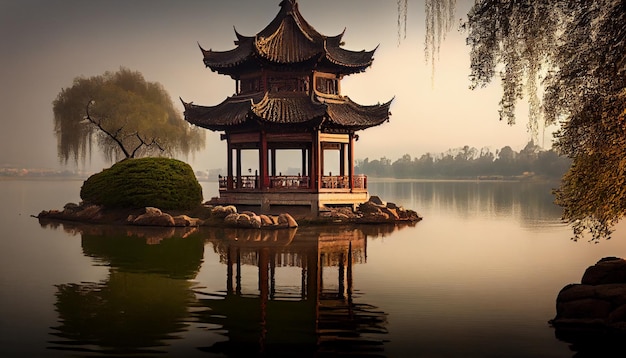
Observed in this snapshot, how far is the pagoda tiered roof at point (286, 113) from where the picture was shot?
30484 mm

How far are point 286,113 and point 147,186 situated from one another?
7751mm

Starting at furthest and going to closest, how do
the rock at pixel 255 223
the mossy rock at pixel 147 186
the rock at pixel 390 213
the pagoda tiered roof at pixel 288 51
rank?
the pagoda tiered roof at pixel 288 51 → the rock at pixel 390 213 → the mossy rock at pixel 147 186 → the rock at pixel 255 223

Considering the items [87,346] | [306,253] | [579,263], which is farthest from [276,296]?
[579,263]

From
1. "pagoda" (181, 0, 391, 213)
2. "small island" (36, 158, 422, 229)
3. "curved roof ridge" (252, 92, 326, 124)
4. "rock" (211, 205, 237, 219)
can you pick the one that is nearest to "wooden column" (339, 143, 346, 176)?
"pagoda" (181, 0, 391, 213)

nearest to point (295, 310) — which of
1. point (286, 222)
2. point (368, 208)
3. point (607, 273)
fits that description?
point (607, 273)

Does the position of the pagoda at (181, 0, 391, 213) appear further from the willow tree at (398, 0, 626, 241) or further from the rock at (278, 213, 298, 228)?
the willow tree at (398, 0, 626, 241)

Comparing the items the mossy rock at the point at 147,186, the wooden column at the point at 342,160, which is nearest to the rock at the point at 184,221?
the mossy rock at the point at 147,186

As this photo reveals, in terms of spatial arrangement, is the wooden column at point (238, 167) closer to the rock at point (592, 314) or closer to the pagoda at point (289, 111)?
the pagoda at point (289, 111)

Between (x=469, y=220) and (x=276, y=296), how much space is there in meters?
23.7

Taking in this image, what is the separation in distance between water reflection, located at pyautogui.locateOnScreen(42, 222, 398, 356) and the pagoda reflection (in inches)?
0.6

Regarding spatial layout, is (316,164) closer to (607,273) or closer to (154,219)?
(154,219)

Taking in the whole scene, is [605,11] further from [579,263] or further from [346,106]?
[346,106]

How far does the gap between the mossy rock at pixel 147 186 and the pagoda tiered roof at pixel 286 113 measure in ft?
12.4

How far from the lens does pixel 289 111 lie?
1233 inches
